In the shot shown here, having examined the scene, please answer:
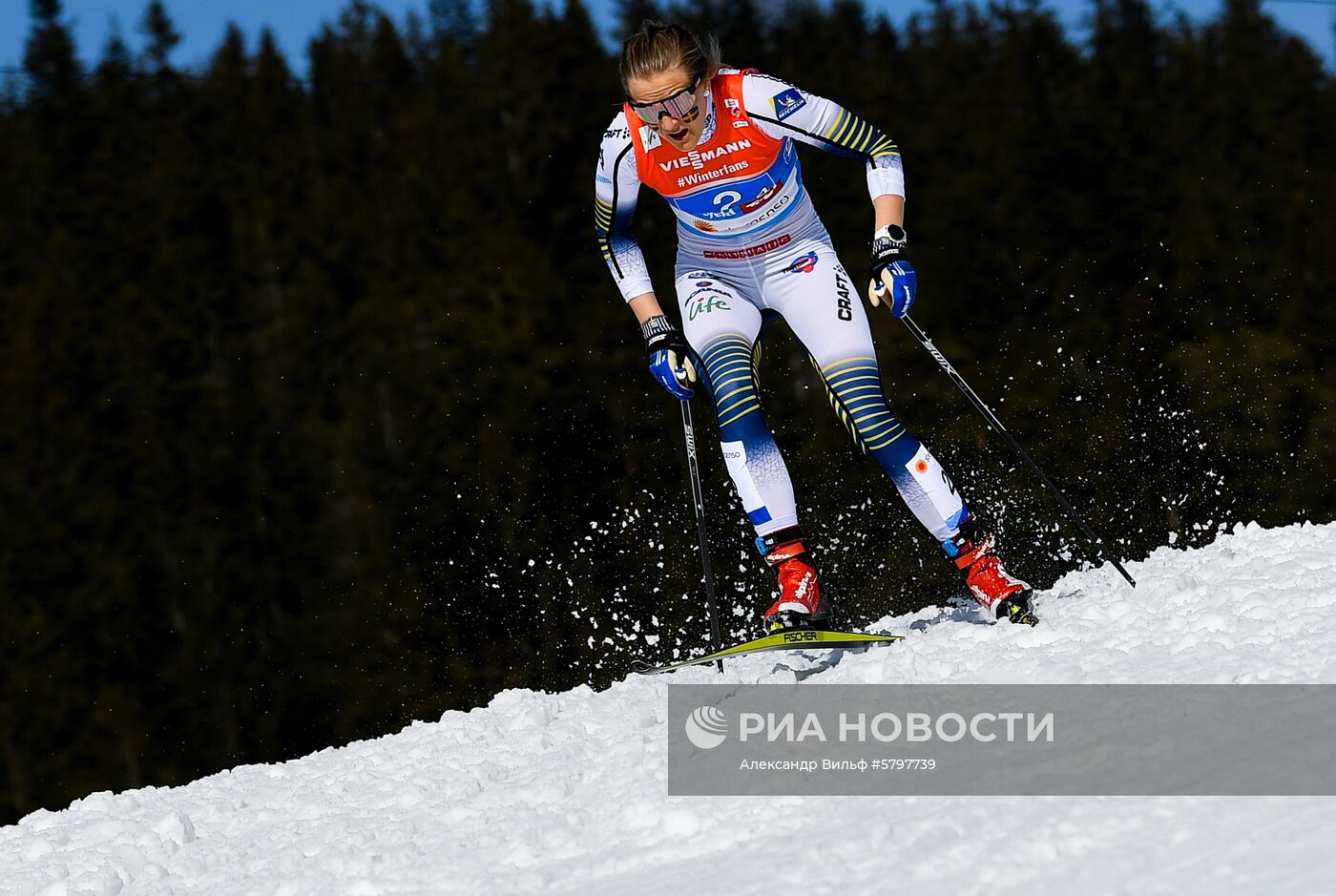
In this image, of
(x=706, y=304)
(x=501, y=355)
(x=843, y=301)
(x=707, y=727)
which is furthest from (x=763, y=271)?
(x=501, y=355)

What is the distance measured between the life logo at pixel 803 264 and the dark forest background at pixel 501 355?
17754 millimetres

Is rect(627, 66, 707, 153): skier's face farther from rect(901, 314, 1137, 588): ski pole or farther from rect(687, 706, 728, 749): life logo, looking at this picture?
rect(687, 706, 728, 749): life logo

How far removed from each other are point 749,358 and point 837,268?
0.53 meters

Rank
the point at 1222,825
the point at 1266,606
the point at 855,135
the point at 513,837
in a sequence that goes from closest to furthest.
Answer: the point at 1222,825, the point at 513,837, the point at 1266,606, the point at 855,135

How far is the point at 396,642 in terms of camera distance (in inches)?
1312

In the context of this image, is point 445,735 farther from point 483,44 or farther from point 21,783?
point 483,44

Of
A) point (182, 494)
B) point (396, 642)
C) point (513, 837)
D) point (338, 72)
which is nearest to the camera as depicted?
point (513, 837)

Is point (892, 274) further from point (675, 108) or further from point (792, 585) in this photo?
point (792, 585)

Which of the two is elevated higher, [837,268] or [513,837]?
[837,268]

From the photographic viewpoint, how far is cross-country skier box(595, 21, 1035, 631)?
17.4ft

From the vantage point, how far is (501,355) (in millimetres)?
34938

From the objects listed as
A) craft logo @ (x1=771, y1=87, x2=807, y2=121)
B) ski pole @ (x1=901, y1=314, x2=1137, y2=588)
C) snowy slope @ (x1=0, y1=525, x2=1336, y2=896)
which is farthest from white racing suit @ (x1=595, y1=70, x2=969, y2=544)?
snowy slope @ (x1=0, y1=525, x2=1336, y2=896)

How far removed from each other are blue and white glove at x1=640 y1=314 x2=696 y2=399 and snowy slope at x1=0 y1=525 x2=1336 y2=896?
1179 millimetres

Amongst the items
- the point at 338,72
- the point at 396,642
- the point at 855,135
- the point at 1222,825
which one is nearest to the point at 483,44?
the point at 338,72
